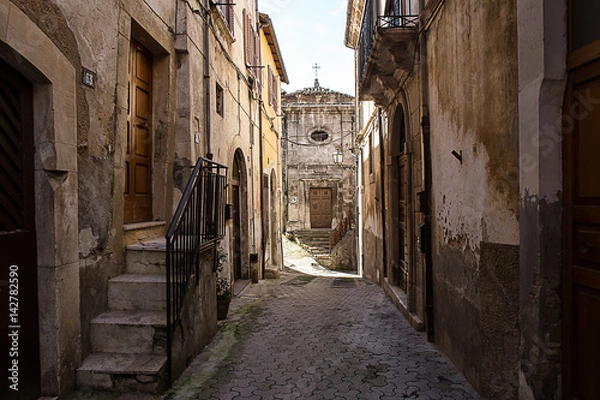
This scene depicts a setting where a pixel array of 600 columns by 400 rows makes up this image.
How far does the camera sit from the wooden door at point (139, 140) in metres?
5.18

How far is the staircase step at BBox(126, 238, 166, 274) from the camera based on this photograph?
4570 mm

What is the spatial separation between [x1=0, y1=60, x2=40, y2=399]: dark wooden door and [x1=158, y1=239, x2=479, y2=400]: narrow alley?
1.17 m

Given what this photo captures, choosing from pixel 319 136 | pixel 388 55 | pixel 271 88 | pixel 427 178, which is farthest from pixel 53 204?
pixel 319 136

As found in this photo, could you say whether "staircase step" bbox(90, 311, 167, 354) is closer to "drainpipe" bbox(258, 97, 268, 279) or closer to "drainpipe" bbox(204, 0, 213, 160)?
"drainpipe" bbox(204, 0, 213, 160)

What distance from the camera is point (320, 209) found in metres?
25.6

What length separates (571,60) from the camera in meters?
2.54

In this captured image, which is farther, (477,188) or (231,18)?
(231,18)

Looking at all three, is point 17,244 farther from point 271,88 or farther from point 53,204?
point 271,88

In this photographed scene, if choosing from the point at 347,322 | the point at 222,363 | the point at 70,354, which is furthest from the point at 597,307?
the point at 347,322

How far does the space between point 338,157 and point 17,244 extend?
71.5 feet

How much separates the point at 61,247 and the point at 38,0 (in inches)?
75.9

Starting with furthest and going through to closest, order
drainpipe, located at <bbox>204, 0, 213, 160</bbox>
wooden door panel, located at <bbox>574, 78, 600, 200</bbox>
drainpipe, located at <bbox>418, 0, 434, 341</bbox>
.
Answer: drainpipe, located at <bbox>204, 0, 213, 160</bbox> → drainpipe, located at <bbox>418, 0, 434, 341</bbox> → wooden door panel, located at <bbox>574, 78, 600, 200</bbox>

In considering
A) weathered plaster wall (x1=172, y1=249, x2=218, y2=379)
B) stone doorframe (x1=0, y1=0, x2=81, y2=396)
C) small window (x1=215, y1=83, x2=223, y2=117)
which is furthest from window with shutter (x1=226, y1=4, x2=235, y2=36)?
stone doorframe (x1=0, y1=0, x2=81, y2=396)

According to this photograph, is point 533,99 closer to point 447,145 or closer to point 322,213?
point 447,145
